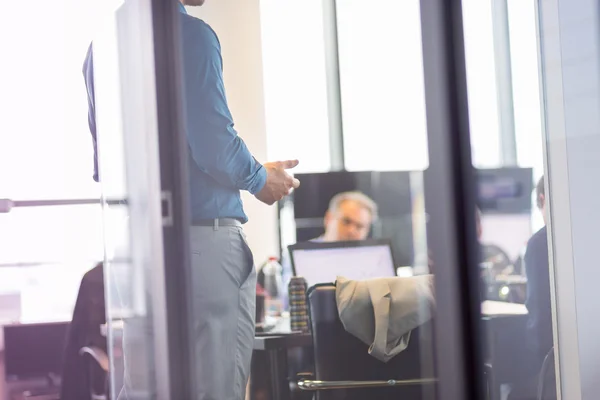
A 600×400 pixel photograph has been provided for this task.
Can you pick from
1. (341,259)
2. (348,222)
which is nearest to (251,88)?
(348,222)

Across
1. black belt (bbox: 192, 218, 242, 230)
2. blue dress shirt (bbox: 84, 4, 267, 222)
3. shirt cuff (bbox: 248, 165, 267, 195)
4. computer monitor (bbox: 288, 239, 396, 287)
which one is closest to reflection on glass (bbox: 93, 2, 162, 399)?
blue dress shirt (bbox: 84, 4, 267, 222)

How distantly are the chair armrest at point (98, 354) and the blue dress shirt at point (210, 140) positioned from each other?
2.17 feet

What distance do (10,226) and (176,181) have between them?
0.71 metres

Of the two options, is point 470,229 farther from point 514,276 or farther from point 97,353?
point 97,353

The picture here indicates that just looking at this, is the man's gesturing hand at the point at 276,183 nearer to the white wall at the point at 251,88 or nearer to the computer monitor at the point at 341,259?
the computer monitor at the point at 341,259

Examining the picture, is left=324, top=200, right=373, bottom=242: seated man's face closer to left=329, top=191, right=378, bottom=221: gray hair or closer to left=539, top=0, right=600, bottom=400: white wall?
left=329, top=191, right=378, bottom=221: gray hair

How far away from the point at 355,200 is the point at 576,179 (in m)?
1.64

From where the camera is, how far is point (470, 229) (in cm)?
246

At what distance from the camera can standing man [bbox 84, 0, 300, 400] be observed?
7.76 feet

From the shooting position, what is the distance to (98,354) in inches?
111

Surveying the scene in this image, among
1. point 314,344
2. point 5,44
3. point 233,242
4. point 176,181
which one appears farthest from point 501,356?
point 5,44

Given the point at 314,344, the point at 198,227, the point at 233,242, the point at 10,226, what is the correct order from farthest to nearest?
the point at 10,226, the point at 314,344, the point at 198,227, the point at 233,242

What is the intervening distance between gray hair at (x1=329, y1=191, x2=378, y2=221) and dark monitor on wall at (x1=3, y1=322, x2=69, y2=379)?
1.32 meters

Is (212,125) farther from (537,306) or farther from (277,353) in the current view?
(537,306)
